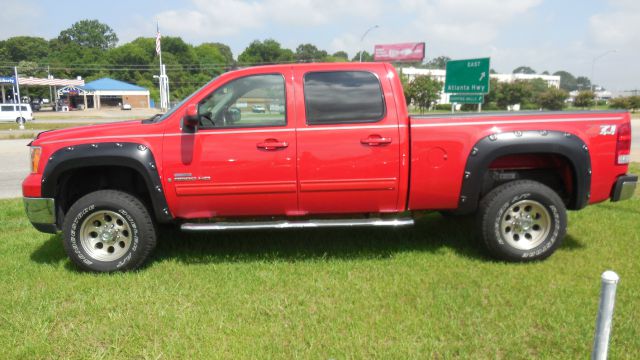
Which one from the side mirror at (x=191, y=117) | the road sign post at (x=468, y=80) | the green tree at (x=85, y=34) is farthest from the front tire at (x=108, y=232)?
the green tree at (x=85, y=34)

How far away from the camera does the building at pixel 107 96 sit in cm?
7332

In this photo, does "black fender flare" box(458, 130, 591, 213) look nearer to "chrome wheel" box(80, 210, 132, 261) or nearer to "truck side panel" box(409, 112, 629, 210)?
"truck side panel" box(409, 112, 629, 210)

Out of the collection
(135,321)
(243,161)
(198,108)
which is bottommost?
(135,321)

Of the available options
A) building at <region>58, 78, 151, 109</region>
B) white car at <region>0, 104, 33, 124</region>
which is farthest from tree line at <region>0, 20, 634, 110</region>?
white car at <region>0, 104, 33, 124</region>

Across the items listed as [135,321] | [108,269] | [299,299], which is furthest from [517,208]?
[108,269]

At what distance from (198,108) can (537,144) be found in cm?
309

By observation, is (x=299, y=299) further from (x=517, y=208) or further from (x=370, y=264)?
(x=517, y=208)

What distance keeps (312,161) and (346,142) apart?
13.7 inches

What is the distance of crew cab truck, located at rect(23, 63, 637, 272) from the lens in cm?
421

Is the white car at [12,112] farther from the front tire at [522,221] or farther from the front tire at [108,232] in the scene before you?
the front tire at [522,221]

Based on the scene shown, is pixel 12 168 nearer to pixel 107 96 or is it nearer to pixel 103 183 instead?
pixel 103 183

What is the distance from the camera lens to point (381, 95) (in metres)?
4.36

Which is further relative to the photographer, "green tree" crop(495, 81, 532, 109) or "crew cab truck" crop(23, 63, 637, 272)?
"green tree" crop(495, 81, 532, 109)

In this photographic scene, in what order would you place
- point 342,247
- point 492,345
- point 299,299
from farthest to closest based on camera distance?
point 342,247 → point 299,299 → point 492,345
